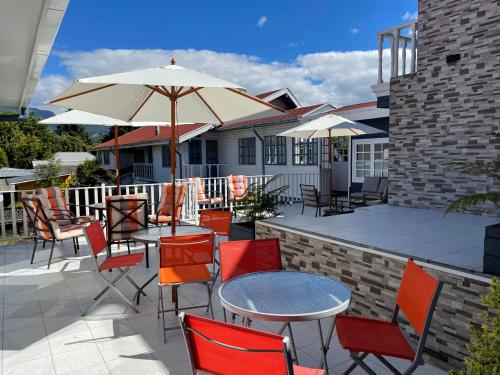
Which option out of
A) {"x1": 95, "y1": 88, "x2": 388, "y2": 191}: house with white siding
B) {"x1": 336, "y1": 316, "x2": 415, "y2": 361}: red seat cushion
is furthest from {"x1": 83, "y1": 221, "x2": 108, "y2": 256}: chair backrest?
{"x1": 95, "y1": 88, "x2": 388, "y2": 191}: house with white siding

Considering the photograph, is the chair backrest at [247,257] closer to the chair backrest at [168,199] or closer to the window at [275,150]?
the chair backrest at [168,199]

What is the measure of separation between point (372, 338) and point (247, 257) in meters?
1.17

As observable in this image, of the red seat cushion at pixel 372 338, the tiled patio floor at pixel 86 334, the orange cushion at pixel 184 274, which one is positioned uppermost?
the orange cushion at pixel 184 274

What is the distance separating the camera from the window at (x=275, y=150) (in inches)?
543

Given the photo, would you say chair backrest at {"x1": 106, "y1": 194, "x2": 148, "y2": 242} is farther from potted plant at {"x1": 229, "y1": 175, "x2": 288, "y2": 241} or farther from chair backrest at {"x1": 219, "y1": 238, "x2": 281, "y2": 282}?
chair backrest at {"x1": 219, "y1": 238, "x2": 281, "y2": 282}

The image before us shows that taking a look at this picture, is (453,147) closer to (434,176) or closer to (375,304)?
(434,176)

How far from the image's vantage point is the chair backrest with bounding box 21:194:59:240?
539 centimetres

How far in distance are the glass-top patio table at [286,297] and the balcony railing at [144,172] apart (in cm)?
1948

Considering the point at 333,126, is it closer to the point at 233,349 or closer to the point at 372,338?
the point at 372,338

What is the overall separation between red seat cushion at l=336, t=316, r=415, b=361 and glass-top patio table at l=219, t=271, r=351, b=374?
0.13 m

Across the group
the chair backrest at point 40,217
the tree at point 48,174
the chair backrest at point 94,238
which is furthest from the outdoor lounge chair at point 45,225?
the tree at point 48,174

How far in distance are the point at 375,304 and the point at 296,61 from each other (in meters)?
52.9

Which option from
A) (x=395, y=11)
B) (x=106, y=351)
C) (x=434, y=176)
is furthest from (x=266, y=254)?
(x=395, y=11)

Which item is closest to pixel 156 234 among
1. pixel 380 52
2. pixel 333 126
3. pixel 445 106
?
pixel 333 126
